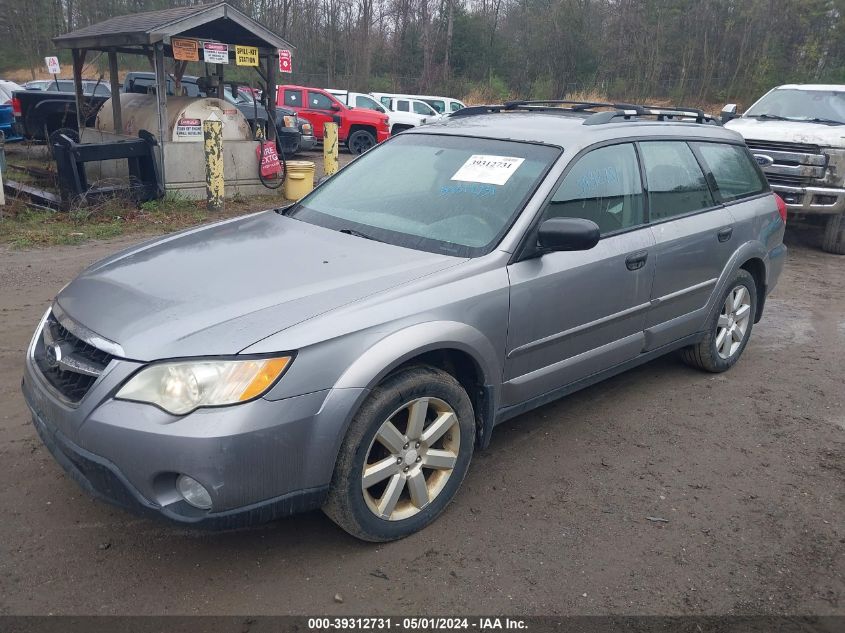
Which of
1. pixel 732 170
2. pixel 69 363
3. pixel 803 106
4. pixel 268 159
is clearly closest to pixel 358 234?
pixel 69 363

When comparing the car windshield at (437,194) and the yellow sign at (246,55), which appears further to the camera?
the yellow sign at (246,55)

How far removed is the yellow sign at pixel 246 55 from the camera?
11.2 m

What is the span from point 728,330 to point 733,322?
8cm

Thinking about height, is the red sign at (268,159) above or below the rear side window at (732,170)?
below

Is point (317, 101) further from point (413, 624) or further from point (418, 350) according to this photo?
point (413, 624)

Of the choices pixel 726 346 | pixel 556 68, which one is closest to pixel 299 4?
pixel 556 68

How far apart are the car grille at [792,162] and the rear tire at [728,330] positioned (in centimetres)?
463

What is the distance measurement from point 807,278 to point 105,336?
319 inches

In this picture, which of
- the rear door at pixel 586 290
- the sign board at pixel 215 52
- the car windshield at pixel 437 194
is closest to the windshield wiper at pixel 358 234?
the car windshield at pixel 437 194

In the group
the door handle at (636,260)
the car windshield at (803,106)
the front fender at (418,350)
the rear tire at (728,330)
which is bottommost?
the rear tire at (728,330)

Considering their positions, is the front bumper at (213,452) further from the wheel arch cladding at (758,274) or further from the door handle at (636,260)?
the wheel arch cladding at (758,274)

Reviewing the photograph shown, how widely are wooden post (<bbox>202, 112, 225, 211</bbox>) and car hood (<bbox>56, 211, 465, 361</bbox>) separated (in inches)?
278

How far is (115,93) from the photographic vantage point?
1152cm

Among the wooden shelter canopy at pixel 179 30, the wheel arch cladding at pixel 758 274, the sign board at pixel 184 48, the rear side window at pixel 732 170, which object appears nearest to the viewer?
the rear side window at pixel 732 170
